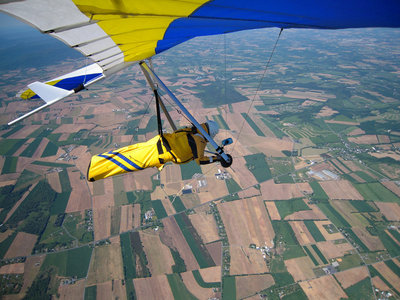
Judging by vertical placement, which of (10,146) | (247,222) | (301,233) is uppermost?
(10,146)

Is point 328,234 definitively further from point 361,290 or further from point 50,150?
point 50,150

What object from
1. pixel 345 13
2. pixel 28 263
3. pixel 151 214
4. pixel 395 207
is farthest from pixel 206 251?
pixel 395 207

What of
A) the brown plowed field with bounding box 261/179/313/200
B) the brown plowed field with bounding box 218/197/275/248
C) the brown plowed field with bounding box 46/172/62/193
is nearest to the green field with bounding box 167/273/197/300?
the brown plowed field with bounding box 218/197/275/248

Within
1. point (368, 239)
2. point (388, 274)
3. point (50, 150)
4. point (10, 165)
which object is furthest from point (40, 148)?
point (388, 274)

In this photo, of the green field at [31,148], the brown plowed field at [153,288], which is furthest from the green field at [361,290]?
the green field at [31,148]

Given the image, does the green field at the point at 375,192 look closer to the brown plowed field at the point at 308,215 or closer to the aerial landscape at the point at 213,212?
the aerial landscape at the point at 213,212
